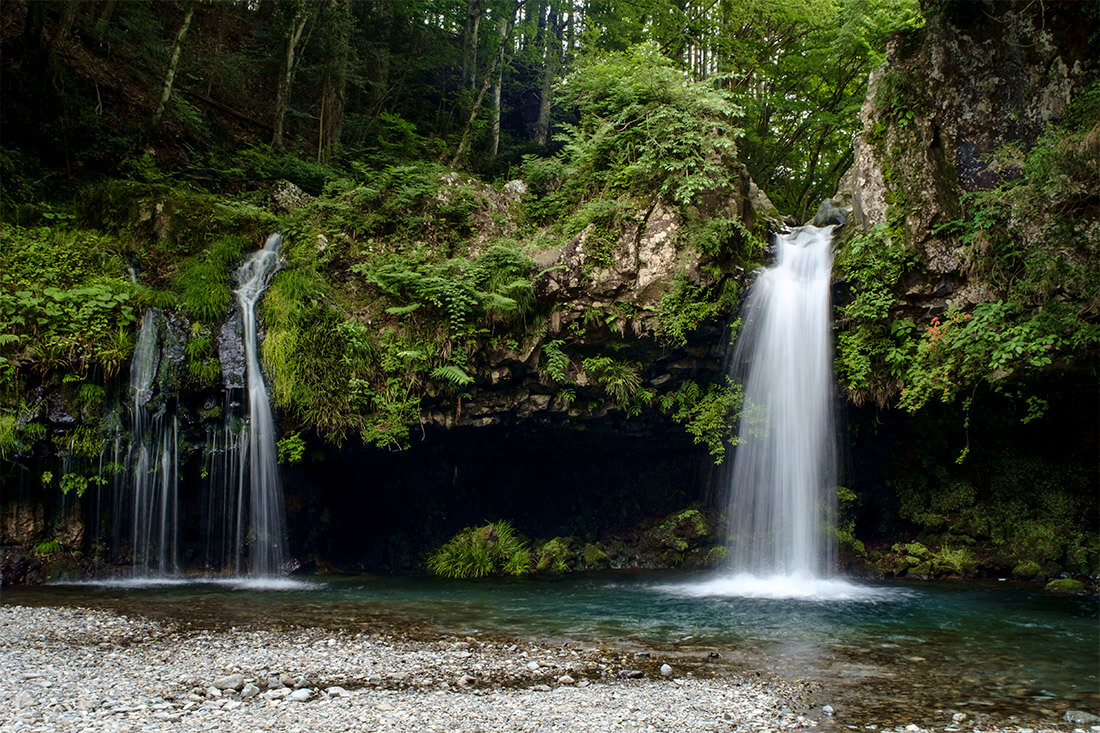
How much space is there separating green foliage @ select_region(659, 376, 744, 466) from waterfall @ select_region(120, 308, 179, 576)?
8085 millimetres

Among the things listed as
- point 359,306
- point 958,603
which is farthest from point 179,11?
point 958,603

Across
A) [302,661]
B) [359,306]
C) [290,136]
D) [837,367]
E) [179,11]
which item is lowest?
[302,661]

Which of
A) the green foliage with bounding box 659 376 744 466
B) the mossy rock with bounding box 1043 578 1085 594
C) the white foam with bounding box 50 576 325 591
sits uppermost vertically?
the green foliage with bounding box 659 376 744 466

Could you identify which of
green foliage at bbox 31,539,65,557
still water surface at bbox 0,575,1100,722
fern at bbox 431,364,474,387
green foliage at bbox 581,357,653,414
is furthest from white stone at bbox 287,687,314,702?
green foliage at bbox 31,539,65,557

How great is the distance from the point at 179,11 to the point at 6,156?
365 inches

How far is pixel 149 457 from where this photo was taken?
9.91 meters

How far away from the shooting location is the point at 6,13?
1428 centimetres

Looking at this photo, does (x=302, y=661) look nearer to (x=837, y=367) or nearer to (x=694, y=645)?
(x=694, y=645)

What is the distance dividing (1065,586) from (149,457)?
14062mm

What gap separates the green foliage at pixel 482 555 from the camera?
470 inches

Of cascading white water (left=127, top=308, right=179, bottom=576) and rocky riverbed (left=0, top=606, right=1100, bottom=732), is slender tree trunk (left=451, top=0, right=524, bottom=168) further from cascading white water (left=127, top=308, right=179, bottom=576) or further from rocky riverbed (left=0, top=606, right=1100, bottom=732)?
rocky riverbed (left=0, top=606, right=1100, bottom=732)

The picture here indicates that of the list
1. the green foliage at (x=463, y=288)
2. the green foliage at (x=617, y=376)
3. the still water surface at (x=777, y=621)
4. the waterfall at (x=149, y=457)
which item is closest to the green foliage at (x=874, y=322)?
the still water surface at (x=777, y=621)

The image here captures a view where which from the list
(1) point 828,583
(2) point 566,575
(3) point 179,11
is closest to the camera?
(1) point 828,583

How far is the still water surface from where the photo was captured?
5.22 meters
